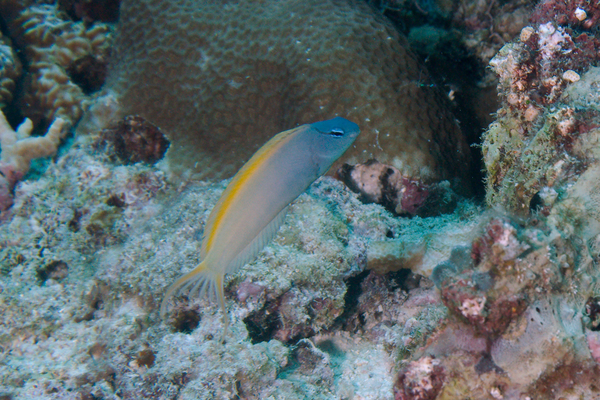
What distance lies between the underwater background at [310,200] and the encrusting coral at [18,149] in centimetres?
3

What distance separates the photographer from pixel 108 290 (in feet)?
11.1

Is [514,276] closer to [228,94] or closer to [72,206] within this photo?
[228,94]

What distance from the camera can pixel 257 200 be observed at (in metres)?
1.99

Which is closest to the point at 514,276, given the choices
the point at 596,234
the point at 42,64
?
the point at 596,234

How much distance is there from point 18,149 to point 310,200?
13.7ft

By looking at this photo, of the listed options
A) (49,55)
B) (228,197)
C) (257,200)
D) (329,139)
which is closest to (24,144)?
(49,55)

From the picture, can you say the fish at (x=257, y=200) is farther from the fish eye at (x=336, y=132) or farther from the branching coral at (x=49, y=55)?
the branching coral at (x=49, y=55)

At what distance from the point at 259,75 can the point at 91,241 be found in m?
3.02

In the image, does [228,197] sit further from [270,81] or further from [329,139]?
[270,81]

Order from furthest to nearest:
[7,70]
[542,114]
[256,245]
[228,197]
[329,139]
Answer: [7,70]
[542,114]
[329,139]
[256,245]
[228,197]

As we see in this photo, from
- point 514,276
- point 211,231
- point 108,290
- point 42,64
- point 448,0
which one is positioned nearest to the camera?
point 514,276

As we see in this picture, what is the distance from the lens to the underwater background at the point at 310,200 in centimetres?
186

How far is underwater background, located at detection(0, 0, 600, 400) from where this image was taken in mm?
1864

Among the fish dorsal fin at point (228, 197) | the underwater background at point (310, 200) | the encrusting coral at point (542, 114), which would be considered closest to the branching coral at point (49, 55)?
the underwater background at point (310, 200)
